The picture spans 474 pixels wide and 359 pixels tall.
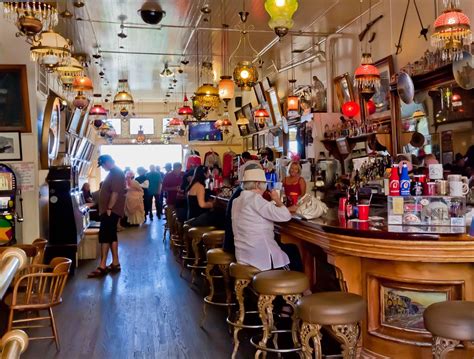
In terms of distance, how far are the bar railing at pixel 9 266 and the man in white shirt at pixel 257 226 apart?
7.58 ft

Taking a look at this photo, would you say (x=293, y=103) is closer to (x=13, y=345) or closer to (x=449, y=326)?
(x=449, y=326)

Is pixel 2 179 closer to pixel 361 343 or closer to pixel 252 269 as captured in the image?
pixel 252 269

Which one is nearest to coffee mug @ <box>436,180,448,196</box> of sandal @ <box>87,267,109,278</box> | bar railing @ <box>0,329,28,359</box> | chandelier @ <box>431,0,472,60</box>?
chandelier @ <box>431,0,472,60</box>

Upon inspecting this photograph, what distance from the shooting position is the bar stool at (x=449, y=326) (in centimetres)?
235

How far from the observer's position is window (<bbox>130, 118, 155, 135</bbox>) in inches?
733

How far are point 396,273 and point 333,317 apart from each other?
0.71 meters

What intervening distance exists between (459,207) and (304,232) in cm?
109

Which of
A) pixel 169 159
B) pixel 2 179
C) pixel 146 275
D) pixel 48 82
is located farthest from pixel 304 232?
pixel 169 159

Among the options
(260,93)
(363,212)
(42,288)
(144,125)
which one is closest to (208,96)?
(42,288)

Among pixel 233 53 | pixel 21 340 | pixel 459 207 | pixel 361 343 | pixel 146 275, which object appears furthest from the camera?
pixel 233 53

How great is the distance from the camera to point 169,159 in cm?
1908

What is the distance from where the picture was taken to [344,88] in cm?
845

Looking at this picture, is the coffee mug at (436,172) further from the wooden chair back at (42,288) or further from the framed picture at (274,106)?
the framed picture at (274,106)

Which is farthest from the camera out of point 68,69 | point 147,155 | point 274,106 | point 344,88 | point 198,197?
point 147,155
